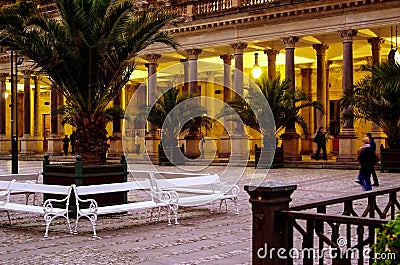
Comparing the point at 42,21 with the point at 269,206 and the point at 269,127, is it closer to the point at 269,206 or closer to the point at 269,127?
the point at 269,206

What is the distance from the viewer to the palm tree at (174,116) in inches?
1103

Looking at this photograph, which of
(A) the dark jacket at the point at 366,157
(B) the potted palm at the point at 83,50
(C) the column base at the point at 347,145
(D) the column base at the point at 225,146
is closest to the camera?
(B) the potted palm at the point at 83,50

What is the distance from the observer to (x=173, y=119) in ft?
94.5

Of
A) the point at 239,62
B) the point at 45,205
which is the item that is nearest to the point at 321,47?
the point at 239,62

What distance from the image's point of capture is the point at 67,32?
1252cm

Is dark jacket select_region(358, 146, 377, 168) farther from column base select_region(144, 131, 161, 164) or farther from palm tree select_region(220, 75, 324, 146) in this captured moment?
column base select_region(144, 131, 161, 164)

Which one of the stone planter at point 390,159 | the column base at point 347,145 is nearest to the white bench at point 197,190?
the stone planter at point 390,159

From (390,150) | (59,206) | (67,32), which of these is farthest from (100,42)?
(390,150)

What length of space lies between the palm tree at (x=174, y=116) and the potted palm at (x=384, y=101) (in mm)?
7235

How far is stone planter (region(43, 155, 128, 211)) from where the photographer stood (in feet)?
38.2

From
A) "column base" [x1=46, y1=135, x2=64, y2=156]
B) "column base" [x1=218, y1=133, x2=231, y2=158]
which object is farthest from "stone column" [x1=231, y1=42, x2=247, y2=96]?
"column base" [x1=46, y1=135, x2=64, y2=156]

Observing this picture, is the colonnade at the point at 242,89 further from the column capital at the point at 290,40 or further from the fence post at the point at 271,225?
the fence post at the point at 271,225

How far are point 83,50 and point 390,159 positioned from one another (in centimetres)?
1392

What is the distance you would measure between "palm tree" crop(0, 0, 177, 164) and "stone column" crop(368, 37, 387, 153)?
50.1ft
